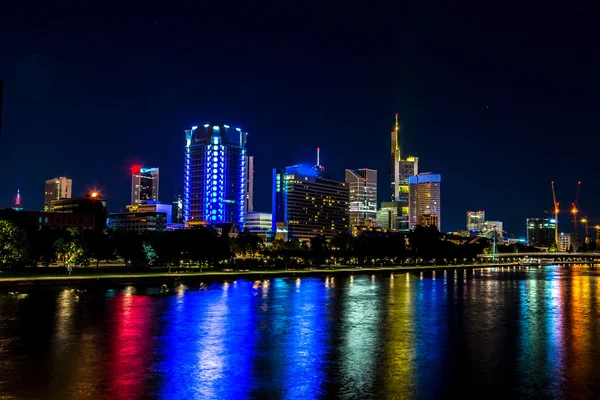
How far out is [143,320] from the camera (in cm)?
3388

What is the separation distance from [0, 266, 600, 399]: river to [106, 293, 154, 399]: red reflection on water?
0.06 meters

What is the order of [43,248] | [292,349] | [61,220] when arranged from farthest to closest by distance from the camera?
[61,220] → [43,248] → [292,349]

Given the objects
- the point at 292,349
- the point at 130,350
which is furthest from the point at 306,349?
the point at 130,350

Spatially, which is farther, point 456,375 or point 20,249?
point 20,249

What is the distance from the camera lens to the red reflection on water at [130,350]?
17.6 meters

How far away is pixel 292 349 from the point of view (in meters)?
24.9

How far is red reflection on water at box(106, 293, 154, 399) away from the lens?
1758cm

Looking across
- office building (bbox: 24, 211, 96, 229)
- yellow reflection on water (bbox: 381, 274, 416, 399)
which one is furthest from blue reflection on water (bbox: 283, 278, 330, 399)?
office building (bbox: 24, 211, 96, 229)

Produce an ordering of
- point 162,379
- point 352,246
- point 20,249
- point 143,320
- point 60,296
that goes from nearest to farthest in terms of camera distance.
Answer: point 162,379 < point 143,320 < point 60,296 < point 20,249 < point 352,246

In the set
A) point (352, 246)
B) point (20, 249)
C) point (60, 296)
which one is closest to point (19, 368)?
point (60, 296)

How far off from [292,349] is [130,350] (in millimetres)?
6750

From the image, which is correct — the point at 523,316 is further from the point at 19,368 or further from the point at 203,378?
the point at 19,368

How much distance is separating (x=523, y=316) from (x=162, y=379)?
2822cm

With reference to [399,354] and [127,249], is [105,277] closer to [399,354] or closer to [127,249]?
[127,249]
